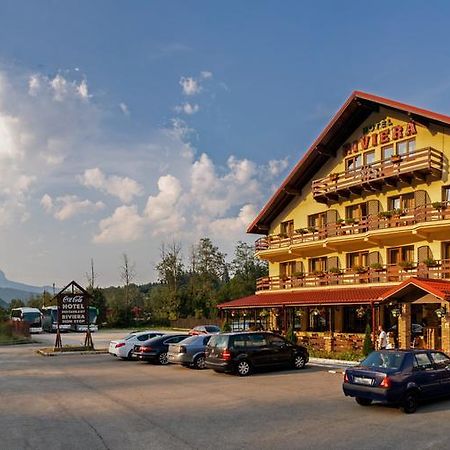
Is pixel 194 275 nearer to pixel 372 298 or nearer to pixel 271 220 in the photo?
pixel 271 220

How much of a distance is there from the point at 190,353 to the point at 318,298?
427 inches

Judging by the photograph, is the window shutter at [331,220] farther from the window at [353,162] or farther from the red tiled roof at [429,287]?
the red tiled roof at [429,287]

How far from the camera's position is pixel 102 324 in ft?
266

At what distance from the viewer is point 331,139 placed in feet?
117

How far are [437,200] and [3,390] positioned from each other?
21.8m

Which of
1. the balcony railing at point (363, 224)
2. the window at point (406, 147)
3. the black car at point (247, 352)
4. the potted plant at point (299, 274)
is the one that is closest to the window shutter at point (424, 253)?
the balcony railing at point (363, 224)

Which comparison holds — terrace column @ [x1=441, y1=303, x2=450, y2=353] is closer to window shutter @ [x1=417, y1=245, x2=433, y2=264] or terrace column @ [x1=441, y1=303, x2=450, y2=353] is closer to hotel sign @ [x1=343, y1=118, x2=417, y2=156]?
window shutter @ [x1=417, y1=245, x2=433, y2=264]

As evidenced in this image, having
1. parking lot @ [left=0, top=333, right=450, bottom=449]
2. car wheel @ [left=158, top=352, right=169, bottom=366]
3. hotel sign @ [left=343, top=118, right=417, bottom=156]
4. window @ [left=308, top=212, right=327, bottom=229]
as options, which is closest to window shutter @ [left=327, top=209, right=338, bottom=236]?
window @ [left=308, top=212, right=327, bottom=229]

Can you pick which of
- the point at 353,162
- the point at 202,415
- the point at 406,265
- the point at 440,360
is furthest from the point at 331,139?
the point at 202,415

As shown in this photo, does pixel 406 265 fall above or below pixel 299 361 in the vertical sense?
above

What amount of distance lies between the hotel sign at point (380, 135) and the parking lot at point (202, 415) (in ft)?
52.6

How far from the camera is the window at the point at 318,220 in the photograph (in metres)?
37.0

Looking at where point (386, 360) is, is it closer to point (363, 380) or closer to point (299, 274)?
point (363, 380)

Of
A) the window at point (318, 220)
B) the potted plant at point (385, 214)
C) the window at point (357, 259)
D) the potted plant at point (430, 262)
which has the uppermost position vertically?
the window at point (318, 220)
